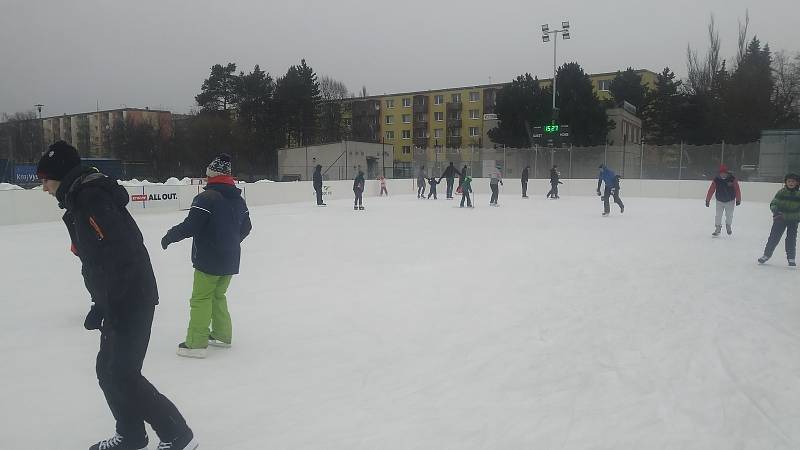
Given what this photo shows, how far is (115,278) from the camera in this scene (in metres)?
2.40

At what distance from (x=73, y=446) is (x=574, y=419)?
2775 mm

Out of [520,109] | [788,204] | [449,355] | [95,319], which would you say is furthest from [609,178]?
[520,109]

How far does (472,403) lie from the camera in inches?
137

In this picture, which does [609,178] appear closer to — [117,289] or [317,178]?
[317,178]

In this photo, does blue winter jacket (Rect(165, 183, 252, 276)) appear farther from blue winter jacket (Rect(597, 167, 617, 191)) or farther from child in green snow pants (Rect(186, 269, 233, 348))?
blue winter jacket (Rect(597, 167, 617, 191))

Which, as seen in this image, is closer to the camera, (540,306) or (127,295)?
(127,295)

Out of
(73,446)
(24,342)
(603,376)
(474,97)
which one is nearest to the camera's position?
(73,446)

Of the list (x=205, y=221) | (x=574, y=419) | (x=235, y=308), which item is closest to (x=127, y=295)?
(x=205, y=221)

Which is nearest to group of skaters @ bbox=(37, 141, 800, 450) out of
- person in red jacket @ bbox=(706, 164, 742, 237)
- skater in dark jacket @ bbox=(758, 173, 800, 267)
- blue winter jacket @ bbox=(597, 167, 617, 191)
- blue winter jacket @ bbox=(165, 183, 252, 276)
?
blue winter jacket @ bbox=(165, 183, 252, 276)

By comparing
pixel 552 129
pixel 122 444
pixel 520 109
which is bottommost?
pixel 122 444

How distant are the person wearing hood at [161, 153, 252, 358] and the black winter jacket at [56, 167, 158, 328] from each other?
1418mm

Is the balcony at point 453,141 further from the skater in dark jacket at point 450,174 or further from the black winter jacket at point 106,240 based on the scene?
the black winter jacket at point 106,240

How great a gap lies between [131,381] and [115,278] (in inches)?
19.3

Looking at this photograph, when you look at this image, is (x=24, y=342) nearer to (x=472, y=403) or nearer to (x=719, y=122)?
(x=472, y=403)
